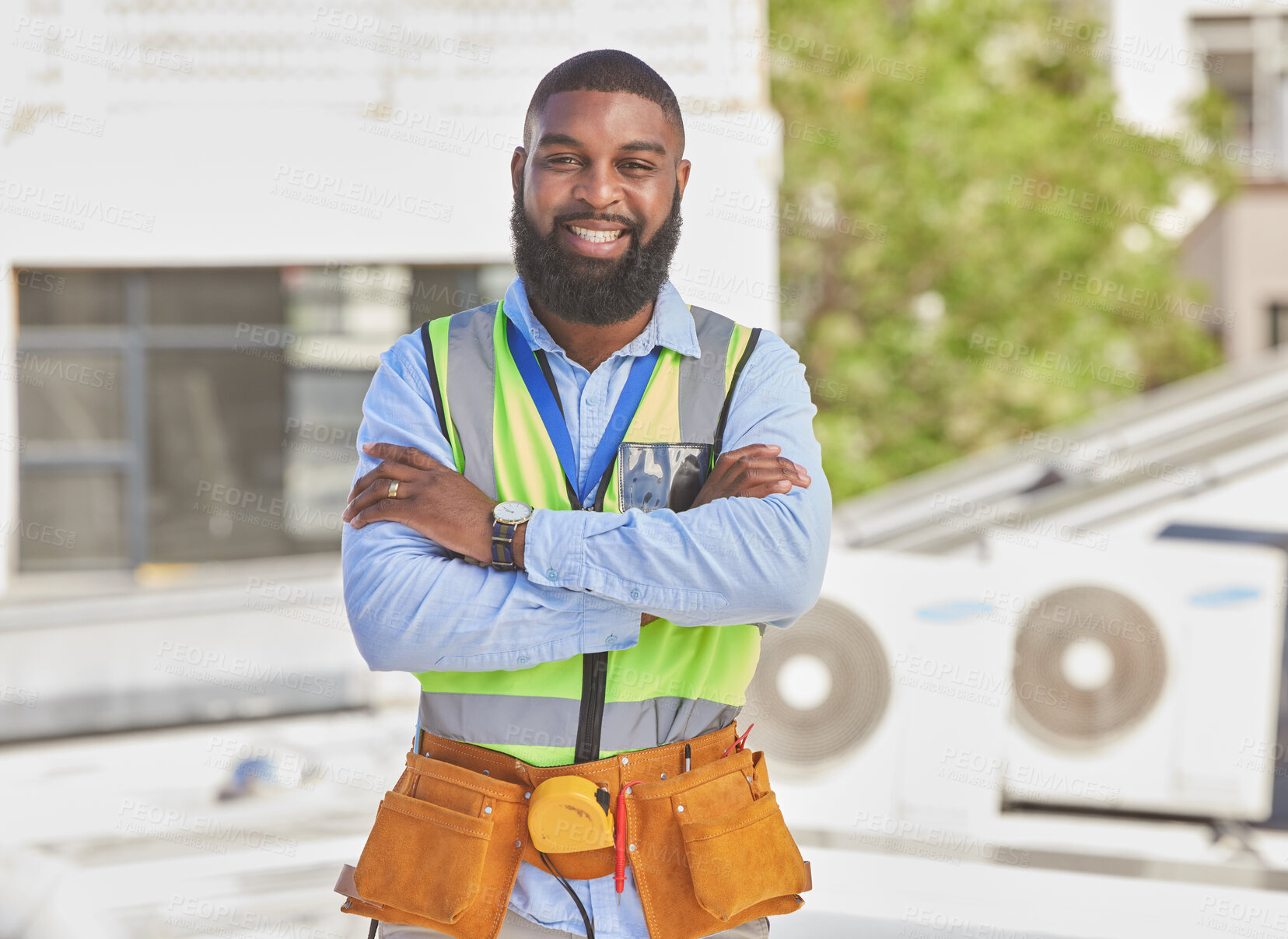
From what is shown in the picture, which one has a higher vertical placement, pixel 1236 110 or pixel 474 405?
pixel 1236 110

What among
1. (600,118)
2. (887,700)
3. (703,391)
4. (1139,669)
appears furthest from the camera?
(1139,669)

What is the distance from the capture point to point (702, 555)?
5.28 feet

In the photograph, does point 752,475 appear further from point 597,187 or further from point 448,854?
point 448,854

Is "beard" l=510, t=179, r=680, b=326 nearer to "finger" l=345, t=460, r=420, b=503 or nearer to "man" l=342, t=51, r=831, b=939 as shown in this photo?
"man" l=342, t=51, r=831, b=939

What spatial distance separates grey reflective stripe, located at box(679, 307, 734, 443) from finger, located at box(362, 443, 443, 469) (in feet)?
1.11

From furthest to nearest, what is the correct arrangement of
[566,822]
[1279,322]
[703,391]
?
[1279,322]
[703,391]
[566,822]

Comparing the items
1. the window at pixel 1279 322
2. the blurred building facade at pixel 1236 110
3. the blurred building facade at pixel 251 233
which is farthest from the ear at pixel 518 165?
the window at pixel 1279 322

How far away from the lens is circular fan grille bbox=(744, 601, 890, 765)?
478 centimetres

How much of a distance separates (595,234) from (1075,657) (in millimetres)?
3865

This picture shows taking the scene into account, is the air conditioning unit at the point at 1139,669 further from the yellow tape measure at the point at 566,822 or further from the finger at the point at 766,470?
the yellow tape measure at the point at 566,822

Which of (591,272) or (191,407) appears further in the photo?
(191,407)

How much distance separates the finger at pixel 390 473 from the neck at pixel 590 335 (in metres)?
0.27

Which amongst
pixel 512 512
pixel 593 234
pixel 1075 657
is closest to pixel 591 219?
pixel 593 234

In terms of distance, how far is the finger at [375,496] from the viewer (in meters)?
1.67
